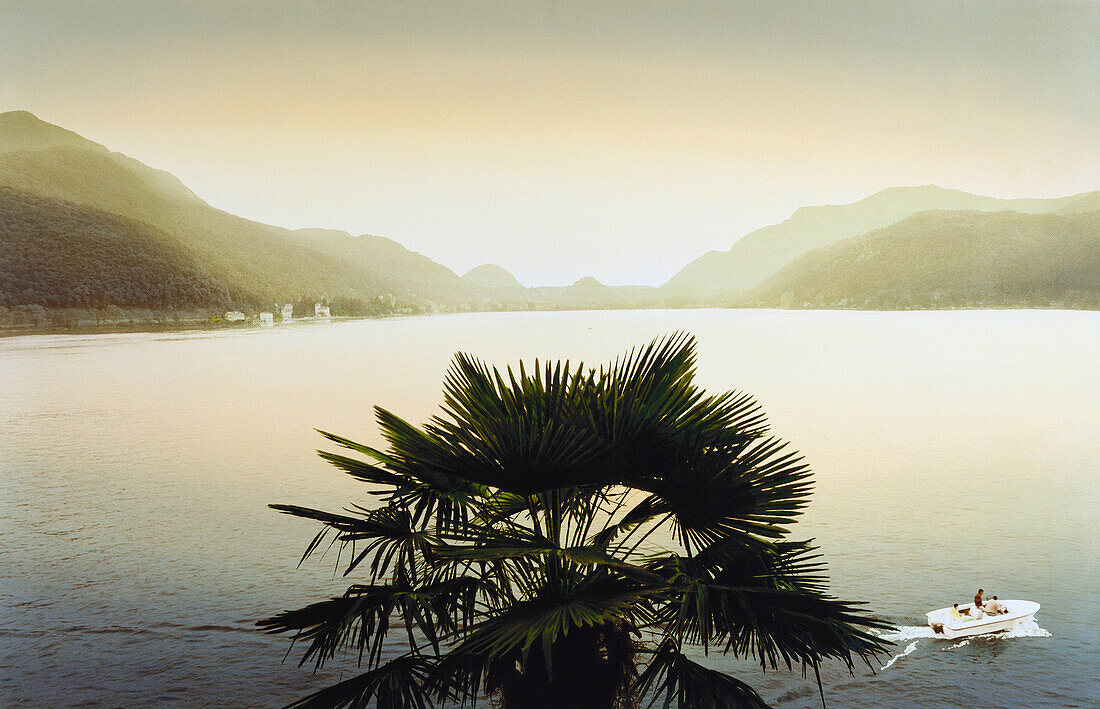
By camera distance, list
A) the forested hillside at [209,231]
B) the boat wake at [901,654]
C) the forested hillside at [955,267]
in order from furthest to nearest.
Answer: the forested hillside at [955,267] → the forested hillside at [209,231] → the boat wake at [901,654]

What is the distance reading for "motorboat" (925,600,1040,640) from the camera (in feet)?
21.8

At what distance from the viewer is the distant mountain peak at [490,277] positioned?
15.4m

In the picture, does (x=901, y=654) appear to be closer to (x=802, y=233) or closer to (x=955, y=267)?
(x=802, y=233)

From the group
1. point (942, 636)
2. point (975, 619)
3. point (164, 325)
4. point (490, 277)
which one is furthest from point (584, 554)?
point (164, 325)

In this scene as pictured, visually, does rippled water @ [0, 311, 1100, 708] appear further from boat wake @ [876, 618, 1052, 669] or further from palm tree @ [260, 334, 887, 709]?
palm tree @ [260, 334, 887, 709]

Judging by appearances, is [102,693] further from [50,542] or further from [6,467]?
[6,467]

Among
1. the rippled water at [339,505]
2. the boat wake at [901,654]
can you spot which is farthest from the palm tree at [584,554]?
the boat wake at [901,654]

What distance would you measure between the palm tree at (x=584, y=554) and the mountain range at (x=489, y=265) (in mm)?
9546

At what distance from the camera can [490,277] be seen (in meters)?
16.4

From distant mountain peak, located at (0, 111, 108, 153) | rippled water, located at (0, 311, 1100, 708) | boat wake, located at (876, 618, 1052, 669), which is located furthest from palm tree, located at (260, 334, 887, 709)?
distant mountain peak, located at (0, 111, 108, 153)

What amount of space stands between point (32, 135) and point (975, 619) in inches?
477

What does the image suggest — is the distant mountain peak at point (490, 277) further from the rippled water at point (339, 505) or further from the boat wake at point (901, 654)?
the boat wake at point (901, 654)

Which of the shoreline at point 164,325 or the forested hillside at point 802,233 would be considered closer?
the shoreline at point 164,325

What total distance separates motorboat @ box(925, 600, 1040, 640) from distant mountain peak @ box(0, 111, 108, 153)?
10.9m
